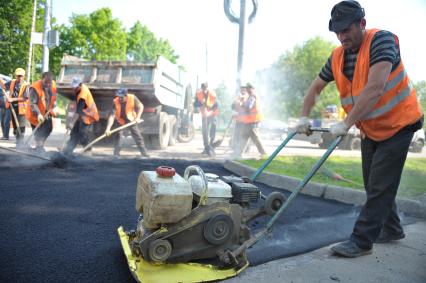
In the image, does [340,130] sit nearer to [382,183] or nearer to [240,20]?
[382,183]

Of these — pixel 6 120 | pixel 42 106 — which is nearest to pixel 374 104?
pixel 42 106

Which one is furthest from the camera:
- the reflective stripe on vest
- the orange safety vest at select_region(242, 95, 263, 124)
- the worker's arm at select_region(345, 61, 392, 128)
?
the orange safety vest at select_region(242, 95, 263, 124)

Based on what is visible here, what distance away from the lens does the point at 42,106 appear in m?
6.52

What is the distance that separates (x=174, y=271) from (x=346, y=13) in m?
1.90

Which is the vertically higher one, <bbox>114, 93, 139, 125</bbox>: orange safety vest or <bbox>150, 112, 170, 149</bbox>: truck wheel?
<bbox>114, 93, 139, 125</bbox>: orange safety vest

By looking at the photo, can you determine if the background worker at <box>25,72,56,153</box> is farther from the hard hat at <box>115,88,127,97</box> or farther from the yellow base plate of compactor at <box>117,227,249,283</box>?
the yellow base plate of compactor at <box>117,227,249,283</box>

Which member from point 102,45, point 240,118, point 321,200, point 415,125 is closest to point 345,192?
point 321,200

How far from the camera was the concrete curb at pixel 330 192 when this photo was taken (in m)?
3.47

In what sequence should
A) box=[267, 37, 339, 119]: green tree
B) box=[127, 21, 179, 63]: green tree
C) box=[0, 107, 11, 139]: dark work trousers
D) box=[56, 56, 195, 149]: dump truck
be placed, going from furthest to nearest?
box=[267, 37, 339, 119]: green tree, box=[127, 21, 179, 63]: green tree, box=[0, 107, 11, 139]: dark work trousers, box=[56, 56, 195, 149]: dump truck

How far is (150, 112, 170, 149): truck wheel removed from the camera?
26.3ft

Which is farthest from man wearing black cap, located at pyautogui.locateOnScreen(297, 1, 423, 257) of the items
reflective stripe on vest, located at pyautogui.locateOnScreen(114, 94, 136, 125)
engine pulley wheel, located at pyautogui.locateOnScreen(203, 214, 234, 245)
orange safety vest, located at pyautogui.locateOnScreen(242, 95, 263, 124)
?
reflective stripe on vest, located at pyautogui.locateOnScreen(114, 94, 136, 125)

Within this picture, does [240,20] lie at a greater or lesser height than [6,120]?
greater

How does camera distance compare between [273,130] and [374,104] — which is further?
[273,130]

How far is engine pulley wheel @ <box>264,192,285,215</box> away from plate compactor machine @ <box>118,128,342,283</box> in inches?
3.6
